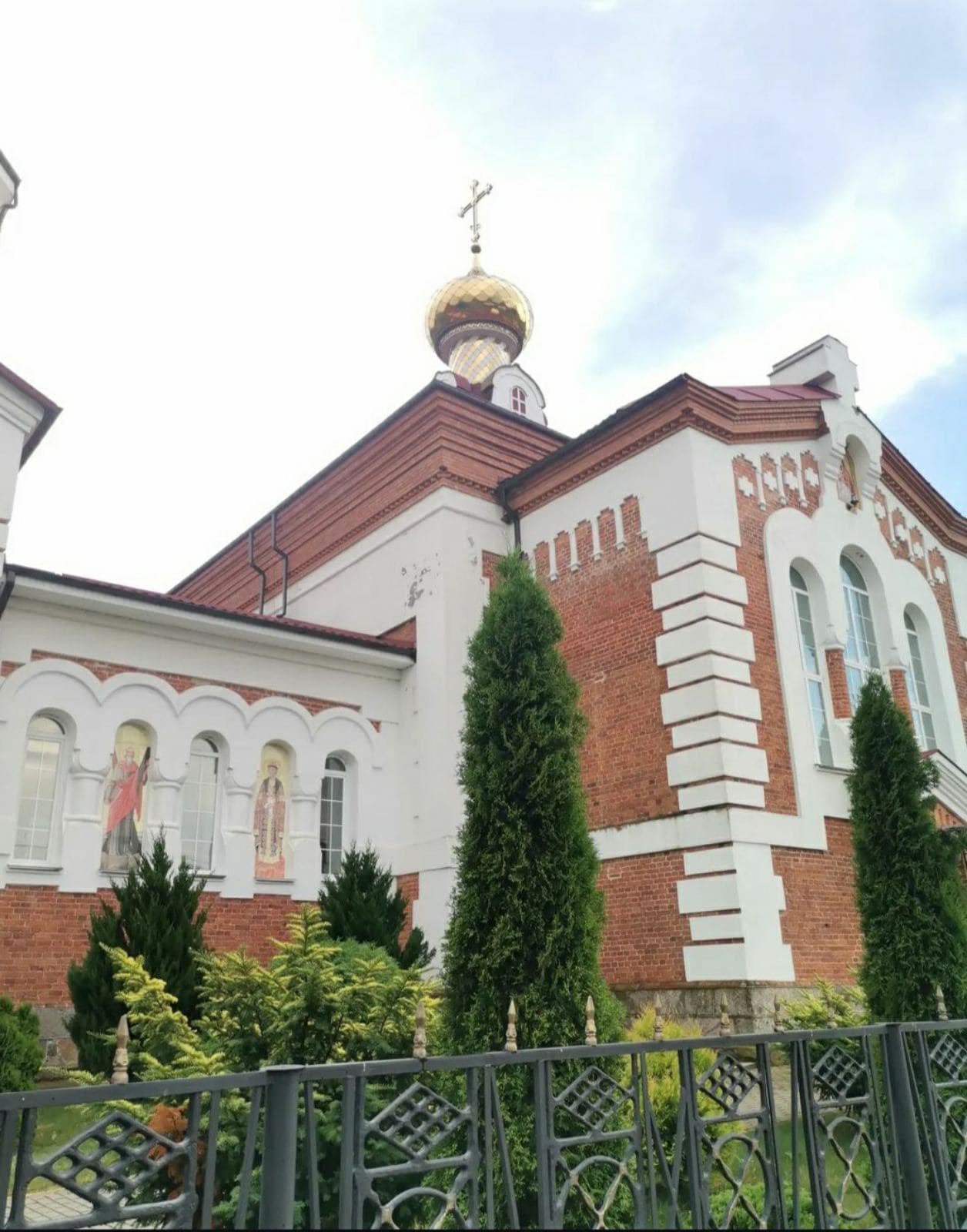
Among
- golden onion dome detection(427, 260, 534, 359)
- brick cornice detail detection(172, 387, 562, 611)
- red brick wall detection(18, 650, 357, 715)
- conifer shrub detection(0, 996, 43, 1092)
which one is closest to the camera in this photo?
conifer shrub detection(0, 996, 43, 1092)

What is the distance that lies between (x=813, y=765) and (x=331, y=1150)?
7535 mm

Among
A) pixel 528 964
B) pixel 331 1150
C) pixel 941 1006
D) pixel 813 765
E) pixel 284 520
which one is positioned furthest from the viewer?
pixel 284 520

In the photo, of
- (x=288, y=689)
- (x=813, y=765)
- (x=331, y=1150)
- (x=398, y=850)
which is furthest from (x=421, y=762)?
(x=331, y=1150)

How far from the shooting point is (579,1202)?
4547 millimetres

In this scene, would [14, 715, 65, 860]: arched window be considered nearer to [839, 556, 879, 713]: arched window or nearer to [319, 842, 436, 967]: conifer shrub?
[319, 842, 436, 967]: conifer shrub

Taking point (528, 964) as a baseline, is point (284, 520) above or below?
above

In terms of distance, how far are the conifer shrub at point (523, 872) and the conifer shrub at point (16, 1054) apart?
3.11 meters

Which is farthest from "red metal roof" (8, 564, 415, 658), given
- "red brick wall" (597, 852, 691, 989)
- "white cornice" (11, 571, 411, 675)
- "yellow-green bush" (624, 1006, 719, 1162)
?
"yellow-green bush" (624, 1006, 719, 1162)

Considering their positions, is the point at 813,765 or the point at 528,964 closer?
the point at 528,964

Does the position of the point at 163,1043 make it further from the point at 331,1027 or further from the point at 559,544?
the point at 559,544

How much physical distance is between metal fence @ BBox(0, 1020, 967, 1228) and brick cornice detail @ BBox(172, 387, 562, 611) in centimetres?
921

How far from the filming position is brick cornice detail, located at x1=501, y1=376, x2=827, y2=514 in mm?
11445

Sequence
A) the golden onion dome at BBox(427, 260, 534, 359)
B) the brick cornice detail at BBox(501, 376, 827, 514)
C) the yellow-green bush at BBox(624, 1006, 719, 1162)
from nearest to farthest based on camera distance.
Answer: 1. the yellow-green bush at BBox(624, 1006, 719, 1162)
2. the brick cornice detail at BBox(501, 376, 827, 514)
3. the golden onion dome at BBox(427, 260, 534, 359)

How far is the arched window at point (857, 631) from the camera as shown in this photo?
12180 mm
